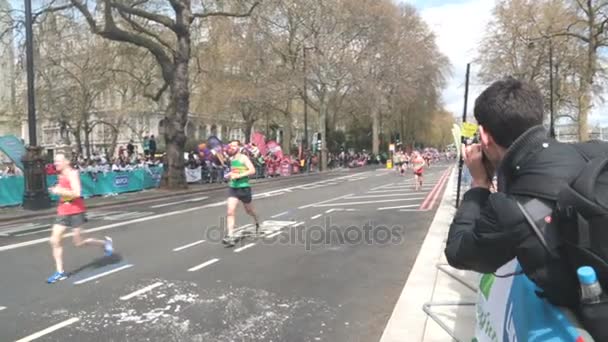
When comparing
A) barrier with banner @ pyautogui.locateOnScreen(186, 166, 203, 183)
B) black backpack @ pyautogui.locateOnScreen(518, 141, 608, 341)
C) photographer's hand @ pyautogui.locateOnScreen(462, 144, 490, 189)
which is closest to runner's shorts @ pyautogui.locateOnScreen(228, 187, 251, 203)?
photographer's hand @ pyautogui.locateOnScreen(462, 144, 490, 189)

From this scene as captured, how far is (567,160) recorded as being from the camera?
5.28ft

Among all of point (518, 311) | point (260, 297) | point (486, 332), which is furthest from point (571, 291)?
point (260, 297)

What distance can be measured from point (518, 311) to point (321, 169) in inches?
1712

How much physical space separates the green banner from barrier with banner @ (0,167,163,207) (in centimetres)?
112

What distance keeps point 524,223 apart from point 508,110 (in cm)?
50

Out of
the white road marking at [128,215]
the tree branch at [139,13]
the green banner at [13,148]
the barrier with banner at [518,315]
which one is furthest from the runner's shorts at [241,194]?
the tree branch at [139,13]

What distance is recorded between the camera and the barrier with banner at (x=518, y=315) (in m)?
Result: 1.50

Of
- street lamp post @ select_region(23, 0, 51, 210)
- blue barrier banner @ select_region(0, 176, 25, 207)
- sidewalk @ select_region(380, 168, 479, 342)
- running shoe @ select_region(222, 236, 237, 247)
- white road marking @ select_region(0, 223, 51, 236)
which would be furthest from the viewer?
blue barrier banner @ select_region(0, 176, 25, 207)

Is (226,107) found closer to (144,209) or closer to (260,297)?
(144,209)

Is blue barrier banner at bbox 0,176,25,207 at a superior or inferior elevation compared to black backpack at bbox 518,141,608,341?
inferior

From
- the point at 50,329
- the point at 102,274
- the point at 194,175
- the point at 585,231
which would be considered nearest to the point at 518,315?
the point at 585,231

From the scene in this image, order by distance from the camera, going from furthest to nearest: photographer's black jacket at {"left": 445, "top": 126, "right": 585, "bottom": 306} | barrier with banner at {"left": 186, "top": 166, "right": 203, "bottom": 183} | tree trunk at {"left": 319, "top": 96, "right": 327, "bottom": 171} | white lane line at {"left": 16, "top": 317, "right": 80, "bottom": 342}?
tree trunk at {"left": 319, "top": 96, "right": 327, "bottom": 171} < barrier with banner at {"left": 186, "top": 166, "right": 203, "bottom": 183} < white lane line at {"left": 16, "top": 317, "right": 80, "bottom": 342} < photographer's black jacket at {"left": 445, "top": 126, "right": 585, "bottom": 306}

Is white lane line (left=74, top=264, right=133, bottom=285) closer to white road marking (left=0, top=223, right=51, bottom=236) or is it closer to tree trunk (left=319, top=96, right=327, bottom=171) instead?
white road marking (left=0, top=223, right=51, bottom=236)

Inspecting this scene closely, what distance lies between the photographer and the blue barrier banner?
51.2ft
